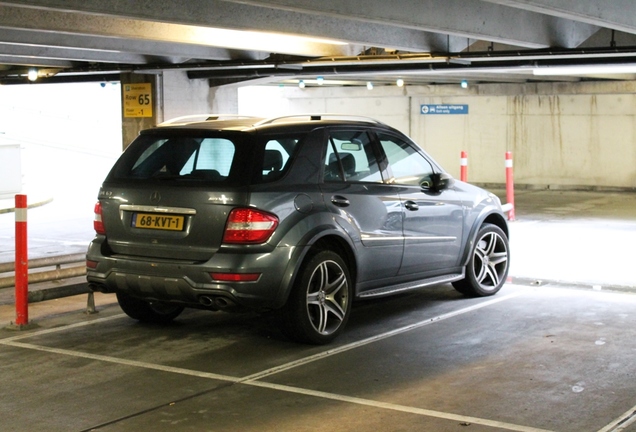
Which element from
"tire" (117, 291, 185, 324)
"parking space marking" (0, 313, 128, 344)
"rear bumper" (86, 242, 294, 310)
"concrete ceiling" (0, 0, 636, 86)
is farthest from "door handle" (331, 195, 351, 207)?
"concrete ceiling" (0, 0, 636, 86)

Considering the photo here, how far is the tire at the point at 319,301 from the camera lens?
23.5 ft

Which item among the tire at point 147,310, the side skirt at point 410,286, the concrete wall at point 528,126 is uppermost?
the concrete wall at point 528,126

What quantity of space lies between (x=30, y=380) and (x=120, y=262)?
1261mm

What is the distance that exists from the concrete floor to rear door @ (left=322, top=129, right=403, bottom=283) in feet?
2.03

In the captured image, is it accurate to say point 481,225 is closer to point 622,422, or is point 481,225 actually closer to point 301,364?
point 301,364

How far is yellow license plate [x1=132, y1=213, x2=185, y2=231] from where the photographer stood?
23.3 ft

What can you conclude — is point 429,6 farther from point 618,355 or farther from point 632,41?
point 618,355

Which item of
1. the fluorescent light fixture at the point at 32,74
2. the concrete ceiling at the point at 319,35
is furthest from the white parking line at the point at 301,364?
the fluorescent light fixture at the point at 32,74

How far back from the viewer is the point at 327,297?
7.47m

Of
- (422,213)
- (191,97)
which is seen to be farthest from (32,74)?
(422,213)

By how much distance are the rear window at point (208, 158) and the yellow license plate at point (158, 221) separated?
0.31 meters

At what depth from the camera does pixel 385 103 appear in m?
29.8

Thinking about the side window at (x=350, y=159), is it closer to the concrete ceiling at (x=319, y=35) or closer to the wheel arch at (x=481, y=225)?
the wheel arch at (x=481, y=225)

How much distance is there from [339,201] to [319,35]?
590 centimetres
